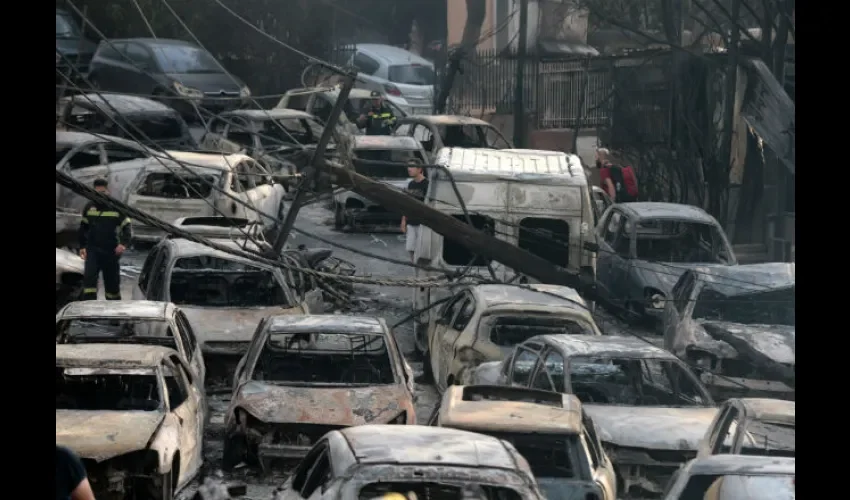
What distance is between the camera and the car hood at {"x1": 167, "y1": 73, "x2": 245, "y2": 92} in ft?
98.3

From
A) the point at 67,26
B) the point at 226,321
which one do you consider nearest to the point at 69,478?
the point at 226,321

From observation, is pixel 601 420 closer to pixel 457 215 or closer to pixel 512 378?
pixel 512 378

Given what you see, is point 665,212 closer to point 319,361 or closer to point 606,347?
point 606,347

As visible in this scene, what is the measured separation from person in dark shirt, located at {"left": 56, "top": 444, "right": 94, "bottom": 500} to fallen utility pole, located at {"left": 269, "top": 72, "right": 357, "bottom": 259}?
7788mm

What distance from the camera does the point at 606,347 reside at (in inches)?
468

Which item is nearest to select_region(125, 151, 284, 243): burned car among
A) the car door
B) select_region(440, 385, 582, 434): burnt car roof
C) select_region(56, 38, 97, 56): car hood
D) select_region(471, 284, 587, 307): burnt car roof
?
select_region(471, 284, 587, 307): burnt car roof

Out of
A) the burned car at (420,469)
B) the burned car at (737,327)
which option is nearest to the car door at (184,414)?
the burned car at (420,469)

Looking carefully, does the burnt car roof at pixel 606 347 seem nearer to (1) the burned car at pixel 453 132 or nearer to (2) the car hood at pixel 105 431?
(2) the car hood at pixel 105 431

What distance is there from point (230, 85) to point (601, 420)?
21.0 meters

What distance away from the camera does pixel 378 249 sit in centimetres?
2245

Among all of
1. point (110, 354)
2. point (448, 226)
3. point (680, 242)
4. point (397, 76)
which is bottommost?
point (110, 354)

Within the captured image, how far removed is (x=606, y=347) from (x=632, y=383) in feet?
1.64
